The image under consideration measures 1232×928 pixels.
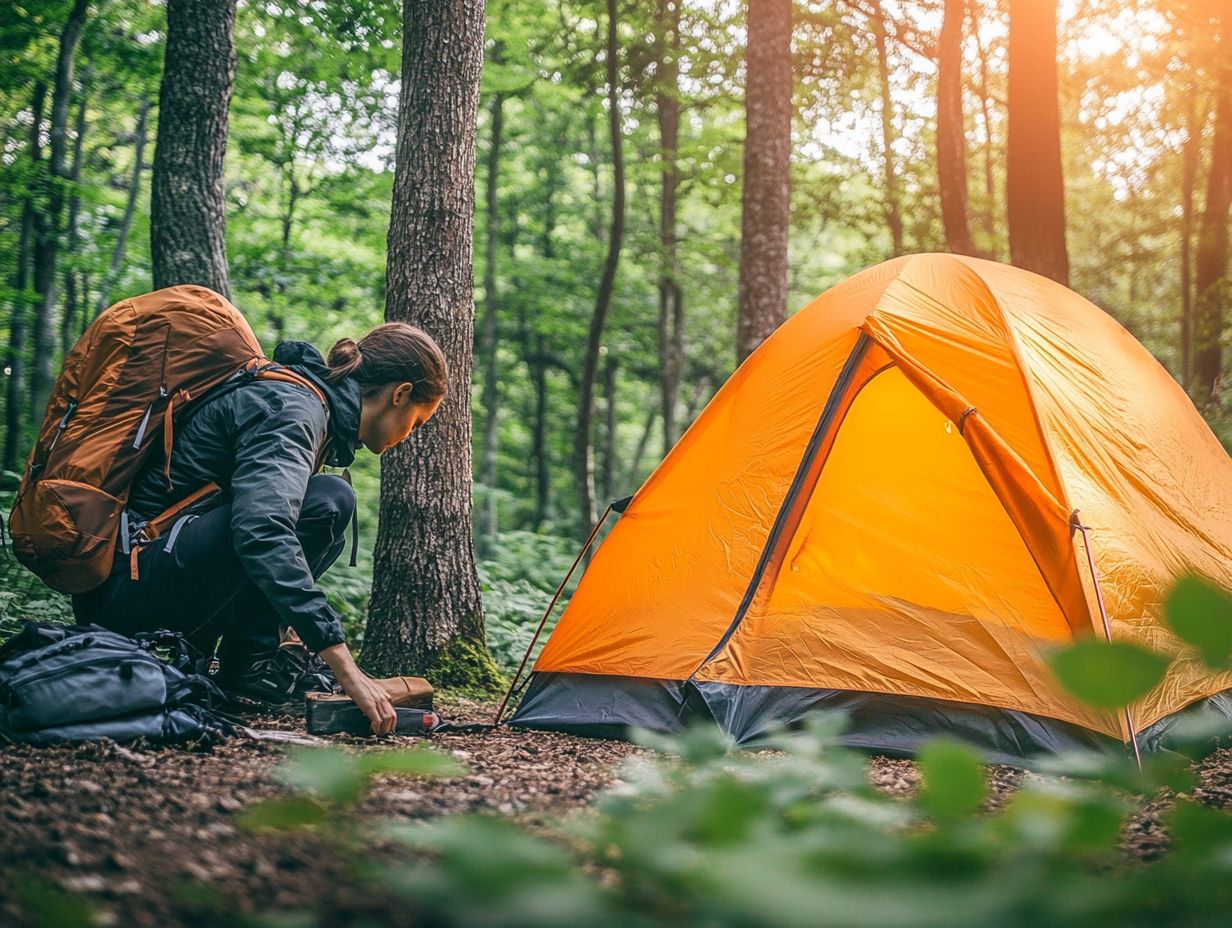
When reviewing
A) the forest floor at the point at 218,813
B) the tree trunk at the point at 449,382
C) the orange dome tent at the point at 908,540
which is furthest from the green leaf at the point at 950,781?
the tree trunk at the point at 449,382

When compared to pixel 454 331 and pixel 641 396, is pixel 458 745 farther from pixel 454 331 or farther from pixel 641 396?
pixel 641 396

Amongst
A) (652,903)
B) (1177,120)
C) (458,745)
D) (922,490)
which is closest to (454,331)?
(458,745)

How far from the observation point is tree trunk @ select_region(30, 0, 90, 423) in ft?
28.6

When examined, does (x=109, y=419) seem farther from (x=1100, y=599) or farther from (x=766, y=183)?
(x=766, y=183)

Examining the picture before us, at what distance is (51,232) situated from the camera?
902 cm

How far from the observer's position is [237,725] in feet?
9.26

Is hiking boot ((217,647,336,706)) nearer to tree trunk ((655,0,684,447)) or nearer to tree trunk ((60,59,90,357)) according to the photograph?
tree trunk ((60,59,90,357))

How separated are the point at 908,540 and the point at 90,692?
10.1 feet

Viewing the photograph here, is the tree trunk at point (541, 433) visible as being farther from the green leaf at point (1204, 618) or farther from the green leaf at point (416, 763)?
the green leaf at point (1204, 618)

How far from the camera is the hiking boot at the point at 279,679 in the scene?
130 inches

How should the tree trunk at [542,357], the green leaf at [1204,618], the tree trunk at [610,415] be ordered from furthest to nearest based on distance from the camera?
1. the tree trunk at [610,415]
2. the tree trunk at [542,357]
3. the green leaf at [1204,618]

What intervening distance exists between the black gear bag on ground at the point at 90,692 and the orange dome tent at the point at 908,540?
127 centimetres

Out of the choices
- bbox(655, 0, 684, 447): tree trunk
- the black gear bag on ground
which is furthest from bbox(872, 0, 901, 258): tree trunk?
the black gear bag on ground

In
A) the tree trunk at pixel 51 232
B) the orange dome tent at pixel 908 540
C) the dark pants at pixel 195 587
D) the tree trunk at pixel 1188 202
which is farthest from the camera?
the tree trunk at pixel 1188 202
